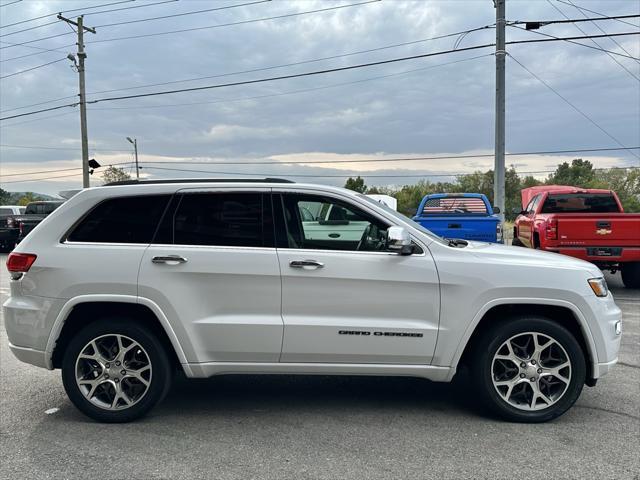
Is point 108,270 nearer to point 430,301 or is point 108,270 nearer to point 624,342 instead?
point 430,301

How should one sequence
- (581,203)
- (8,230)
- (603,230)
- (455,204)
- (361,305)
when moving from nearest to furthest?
1. (361,305)
2. (603,230)
3. (581,203)
4. (455,204)
5. (8,230)

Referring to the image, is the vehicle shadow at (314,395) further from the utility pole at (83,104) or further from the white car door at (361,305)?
the utility pole at (83,104)

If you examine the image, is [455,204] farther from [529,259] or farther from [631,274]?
[529,259]

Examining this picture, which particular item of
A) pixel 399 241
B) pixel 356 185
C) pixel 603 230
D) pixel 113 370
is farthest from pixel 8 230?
pixel 356 185

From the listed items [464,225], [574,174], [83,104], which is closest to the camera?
[464,225]

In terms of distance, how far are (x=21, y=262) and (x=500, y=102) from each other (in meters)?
15.9

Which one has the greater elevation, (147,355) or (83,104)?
(83,104)

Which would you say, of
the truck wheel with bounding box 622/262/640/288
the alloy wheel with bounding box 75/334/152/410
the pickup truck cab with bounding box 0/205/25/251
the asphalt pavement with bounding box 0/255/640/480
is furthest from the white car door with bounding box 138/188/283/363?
the pickup truck cab with bounding box 0/205/25/251

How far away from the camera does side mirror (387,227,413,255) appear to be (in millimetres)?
3707

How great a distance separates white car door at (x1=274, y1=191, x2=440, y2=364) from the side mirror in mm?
54

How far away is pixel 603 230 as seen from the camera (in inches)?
368

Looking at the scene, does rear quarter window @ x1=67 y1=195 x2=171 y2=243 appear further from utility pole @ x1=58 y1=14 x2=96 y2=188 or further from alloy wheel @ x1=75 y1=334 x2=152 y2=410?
utility pole @ x1=58 y1=14 x2=96 y2=188

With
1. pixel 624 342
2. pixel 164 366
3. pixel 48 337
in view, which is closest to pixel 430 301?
Answer: pixel 164 366

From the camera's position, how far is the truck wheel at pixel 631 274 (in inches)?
402
